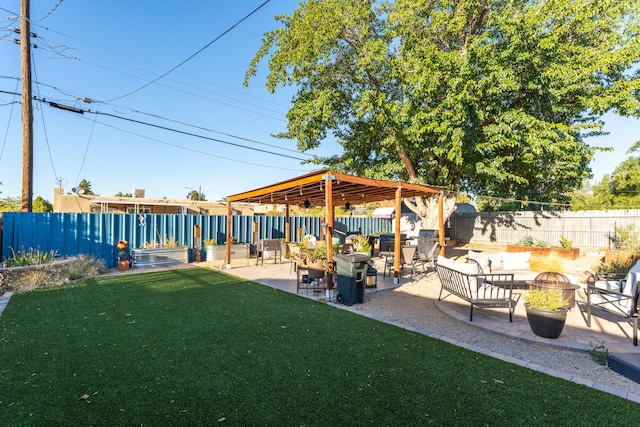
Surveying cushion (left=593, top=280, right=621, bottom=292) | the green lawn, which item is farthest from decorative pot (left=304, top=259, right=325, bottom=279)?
cushion (left=593, top=280, right=621, bottom=292)

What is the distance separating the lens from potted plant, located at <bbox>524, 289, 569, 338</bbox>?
3914 mm

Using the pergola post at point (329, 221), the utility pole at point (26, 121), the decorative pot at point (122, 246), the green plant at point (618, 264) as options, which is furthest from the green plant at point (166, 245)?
the green plant at point (618, 264)

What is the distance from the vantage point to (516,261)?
7176mm

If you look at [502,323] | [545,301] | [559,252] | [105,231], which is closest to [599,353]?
[545,301]

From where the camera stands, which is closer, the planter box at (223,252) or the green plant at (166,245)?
the green plant at (166,245)

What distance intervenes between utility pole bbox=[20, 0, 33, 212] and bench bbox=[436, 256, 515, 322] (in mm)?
11489

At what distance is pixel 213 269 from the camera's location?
10031 millimetres

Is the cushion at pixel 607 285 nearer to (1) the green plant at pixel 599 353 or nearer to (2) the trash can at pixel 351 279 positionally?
(1) the green plant at pixel 599 353

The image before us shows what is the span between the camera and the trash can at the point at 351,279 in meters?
5.82

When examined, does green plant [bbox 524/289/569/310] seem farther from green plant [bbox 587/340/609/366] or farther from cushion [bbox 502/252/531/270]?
cushion [bbox 502/252/531/270]

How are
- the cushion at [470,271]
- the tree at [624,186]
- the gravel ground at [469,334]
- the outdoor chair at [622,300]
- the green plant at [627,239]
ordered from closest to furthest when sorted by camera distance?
the gravel ground at [469,334] → the outdoor chair at [622,300] → the cushion at [470,271] → the green plant at [627,239] → the tree at [624,186]

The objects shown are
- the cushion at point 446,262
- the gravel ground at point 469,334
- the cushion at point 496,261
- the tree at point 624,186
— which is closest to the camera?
the gravel ground at point 469,334

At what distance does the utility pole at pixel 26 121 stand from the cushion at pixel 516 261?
43.5ft

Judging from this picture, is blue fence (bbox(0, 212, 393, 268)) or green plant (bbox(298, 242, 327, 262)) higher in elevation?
blue fence (bbox(0, 212, 393, 268))
